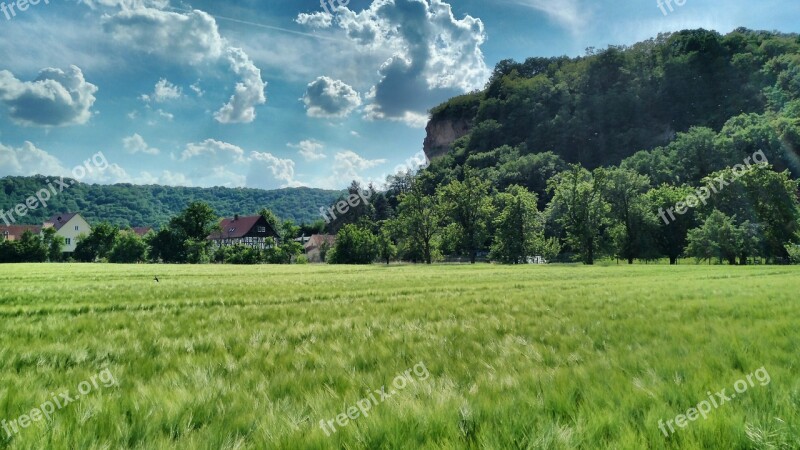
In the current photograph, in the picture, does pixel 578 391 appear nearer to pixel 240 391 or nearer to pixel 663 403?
pixel 663 403

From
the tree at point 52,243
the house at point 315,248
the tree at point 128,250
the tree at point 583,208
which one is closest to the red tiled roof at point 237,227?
the house at point 315,248

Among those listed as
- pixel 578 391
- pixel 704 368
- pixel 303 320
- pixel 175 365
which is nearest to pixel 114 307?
pixel 303 320

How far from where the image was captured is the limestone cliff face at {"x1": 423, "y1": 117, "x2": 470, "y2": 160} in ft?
605

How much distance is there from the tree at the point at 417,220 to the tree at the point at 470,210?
445 cm

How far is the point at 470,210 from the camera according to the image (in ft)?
237

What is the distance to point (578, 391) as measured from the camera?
3143 millimetres

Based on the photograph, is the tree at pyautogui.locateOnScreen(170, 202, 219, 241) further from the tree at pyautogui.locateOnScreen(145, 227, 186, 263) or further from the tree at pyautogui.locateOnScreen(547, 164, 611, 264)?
the tree at pyautogui.locateOnScreen(547, 164, 611, 264)

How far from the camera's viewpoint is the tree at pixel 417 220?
224 ft

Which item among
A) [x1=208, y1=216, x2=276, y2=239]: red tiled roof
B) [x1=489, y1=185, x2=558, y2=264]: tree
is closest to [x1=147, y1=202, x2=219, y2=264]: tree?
[x1=208, y1=216, x2=276, y2=239]: red tiled roof

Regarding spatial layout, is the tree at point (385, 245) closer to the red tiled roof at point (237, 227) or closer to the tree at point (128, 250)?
the tree at point (128, 250)

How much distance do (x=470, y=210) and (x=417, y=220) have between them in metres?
10.4

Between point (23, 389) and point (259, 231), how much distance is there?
151718mm

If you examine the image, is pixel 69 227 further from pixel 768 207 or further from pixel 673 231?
pixel 768 207

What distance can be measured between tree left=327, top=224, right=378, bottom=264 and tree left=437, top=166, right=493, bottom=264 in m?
14.5
